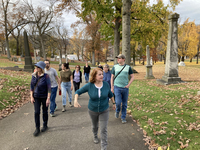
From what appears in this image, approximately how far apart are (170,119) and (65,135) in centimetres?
321

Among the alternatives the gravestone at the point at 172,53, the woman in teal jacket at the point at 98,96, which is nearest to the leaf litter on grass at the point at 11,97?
the woman in teal jacket at the point at 98,96

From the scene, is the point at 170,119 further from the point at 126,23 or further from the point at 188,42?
the point at 188,42

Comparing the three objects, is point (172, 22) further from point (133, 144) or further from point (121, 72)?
point (133, 144)

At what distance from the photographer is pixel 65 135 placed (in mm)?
3842

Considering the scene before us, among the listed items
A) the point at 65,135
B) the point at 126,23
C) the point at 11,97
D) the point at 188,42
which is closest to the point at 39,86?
the point at 65,135

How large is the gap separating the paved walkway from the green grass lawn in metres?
0.44

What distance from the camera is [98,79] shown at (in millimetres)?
2932

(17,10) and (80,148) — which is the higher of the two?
(17,10)

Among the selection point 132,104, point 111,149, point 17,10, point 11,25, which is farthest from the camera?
point 11,25

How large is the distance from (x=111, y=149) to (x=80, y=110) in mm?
2810

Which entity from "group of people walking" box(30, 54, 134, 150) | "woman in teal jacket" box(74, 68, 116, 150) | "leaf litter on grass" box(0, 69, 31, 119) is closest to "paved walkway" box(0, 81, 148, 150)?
"group of people walking" box(30, 54, 134, 150)

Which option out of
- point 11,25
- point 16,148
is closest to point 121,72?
Result: point 16,148

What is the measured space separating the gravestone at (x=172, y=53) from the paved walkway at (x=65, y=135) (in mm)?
6440

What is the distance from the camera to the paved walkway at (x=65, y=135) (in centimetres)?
336
